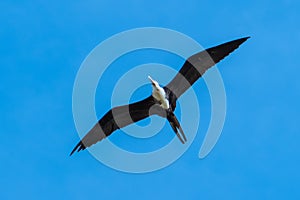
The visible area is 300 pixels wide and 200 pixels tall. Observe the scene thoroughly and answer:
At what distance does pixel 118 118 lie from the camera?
9133 mm

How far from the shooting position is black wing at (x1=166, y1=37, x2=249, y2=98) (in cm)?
884

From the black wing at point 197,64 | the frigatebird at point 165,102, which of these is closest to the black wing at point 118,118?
the frigatebird at point 165,102

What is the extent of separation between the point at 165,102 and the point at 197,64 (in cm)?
136

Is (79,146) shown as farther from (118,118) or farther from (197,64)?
(197,64)

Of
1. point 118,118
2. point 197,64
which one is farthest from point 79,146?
point 197,64

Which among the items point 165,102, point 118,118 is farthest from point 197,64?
point 118,118

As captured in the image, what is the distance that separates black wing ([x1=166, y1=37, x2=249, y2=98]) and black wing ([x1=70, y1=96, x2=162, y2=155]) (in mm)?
752

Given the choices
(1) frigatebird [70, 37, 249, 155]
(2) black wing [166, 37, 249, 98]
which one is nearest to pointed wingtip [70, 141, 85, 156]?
(1) frigatebird [70, 37, 249, 155]

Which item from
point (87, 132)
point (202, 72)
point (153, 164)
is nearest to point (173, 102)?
point (202, 72)

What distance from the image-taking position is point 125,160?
8195 millimetres

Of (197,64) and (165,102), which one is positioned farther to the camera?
Answer: (197,64)

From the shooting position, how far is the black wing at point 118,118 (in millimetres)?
8773

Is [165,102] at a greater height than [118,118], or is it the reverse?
[118,118]

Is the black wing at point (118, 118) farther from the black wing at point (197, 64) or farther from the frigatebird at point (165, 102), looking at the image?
the black wing at point (197, 64)
